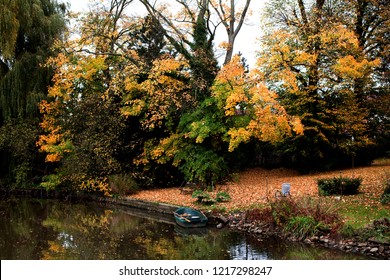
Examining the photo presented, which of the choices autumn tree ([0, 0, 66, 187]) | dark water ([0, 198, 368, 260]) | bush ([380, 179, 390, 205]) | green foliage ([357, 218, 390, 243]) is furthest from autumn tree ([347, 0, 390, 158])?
autumn tree ([0, 0, 66, 187])

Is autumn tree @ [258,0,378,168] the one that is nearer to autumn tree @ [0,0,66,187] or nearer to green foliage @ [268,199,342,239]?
green foliage @ [268,199,342,239]

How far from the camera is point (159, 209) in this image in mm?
16734

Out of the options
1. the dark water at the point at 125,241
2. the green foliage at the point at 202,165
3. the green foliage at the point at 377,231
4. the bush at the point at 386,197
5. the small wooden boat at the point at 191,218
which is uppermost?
the green foliage at the point at 202,165

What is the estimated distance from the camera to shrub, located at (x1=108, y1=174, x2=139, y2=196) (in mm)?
19750

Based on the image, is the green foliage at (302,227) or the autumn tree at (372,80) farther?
the autumn tree at (372,80)

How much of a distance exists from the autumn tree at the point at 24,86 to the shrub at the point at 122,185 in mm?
5920

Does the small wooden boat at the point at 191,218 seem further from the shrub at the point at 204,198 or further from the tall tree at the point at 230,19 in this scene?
the tall tree at the point at 230,19

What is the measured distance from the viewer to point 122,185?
19766 millimetres

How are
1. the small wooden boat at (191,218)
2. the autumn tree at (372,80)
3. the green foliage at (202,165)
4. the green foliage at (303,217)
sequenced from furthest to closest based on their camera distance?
the autumn tree at (372,80) → the green foliage at (202,165) → the small wooden boat at (191,218) → the green foliage at (303,217)

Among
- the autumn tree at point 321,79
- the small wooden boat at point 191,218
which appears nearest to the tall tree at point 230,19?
the autumn tree at point 321,79

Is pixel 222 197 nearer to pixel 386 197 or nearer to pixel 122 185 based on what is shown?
pixel 386 197

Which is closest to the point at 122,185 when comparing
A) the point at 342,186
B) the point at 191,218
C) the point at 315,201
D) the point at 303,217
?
→ the point at 191,218

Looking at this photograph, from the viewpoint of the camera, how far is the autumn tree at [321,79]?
63.6 feet

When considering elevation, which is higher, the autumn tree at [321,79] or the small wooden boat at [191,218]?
the autumn tree at [321,79]
